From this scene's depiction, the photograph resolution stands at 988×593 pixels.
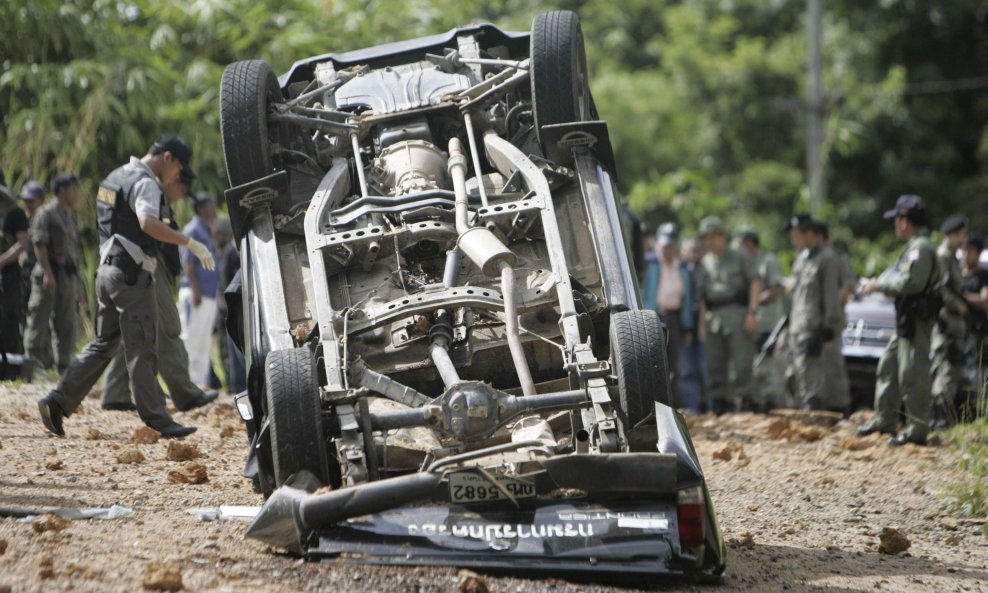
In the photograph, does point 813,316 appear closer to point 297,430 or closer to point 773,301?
point 773,301

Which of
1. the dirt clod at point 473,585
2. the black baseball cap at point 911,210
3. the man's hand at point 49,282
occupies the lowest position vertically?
the dirt clod at point 473,585

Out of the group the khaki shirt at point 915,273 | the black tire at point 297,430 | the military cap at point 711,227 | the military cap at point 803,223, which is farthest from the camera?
the military cap at point 711,227

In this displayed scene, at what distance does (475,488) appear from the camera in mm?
5199

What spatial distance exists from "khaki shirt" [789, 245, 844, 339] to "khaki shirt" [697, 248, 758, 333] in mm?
1016

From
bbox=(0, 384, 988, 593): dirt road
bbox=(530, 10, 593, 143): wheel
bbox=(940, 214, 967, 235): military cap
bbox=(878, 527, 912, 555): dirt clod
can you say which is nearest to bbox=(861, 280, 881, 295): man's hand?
bbox=(0, 384, 988, 593): dirt road

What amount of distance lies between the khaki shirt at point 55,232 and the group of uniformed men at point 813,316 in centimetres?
484

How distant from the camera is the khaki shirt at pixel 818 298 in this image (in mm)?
11461

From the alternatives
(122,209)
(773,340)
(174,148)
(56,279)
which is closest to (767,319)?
(773,340)

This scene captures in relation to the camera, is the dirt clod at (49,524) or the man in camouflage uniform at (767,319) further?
the man in camouflage uniform at (767,319)

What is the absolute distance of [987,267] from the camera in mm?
12062

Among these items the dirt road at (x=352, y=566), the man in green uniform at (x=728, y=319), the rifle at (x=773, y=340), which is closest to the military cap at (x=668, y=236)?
the man in green uniform at (x=728, y=319)

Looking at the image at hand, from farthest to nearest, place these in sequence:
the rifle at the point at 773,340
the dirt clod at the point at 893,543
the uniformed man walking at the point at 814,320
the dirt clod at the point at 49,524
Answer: the rifle at the point at 773,340 → the uniformed man walking at the point at 814,320 → the dirt clod at the point at 893,543 → the dirt clod at the point at 49,524

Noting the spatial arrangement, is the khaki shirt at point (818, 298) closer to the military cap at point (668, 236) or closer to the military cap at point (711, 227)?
the military cap at point (711, 227)

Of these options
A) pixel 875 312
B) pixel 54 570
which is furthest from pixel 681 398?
pixel 54 570
